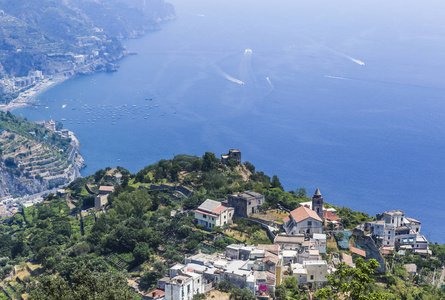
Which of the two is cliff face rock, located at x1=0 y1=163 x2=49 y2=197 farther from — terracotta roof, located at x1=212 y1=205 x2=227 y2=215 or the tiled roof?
terracotta roof, located at x1=212 y1=205 x2=227 y2=215

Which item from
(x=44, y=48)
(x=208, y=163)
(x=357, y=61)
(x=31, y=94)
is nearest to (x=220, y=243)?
(x=208, y=163)

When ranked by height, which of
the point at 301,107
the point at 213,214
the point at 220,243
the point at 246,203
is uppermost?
the point at 246,203

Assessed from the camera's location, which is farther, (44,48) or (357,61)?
(44,48)

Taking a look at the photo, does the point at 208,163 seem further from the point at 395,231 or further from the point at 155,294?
the point at 155,294

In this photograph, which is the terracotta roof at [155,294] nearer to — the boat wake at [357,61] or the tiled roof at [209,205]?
the tiled roof at [209,205]

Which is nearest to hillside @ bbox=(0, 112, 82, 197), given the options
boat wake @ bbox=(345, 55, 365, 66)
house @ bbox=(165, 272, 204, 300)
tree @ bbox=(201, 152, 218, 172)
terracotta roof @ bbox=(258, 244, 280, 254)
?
tree @ bbox=(201, 152, 218, 172)

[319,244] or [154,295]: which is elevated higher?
[319,244]

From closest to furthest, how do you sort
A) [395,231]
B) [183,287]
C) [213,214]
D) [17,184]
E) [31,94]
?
[183,287] → [213,214] → [395,231] → [17,184] → [31,94]
